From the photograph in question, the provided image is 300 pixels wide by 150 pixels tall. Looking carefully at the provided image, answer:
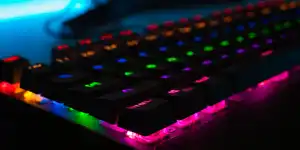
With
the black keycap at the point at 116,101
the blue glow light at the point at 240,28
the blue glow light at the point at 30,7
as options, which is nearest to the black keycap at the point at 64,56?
the black keycap at the point at 116,101

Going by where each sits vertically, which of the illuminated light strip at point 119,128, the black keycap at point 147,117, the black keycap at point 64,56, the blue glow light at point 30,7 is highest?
the blue glow light at point 30,7

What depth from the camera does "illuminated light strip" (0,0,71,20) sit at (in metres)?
0.77

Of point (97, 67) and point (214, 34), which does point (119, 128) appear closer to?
point (97, 67)

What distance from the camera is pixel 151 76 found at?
0.50 m

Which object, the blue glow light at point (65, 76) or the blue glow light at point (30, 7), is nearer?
the blue glow light at point (65, 76)

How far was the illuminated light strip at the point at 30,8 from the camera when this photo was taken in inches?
30.1

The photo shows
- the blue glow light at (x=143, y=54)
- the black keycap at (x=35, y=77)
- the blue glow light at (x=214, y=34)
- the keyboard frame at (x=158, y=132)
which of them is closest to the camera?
the keyboard frame at (x=158, y=132)

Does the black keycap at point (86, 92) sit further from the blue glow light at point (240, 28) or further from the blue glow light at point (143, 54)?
the blue glow light at point (240, 28)

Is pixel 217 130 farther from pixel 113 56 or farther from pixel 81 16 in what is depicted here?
pixel 81 16

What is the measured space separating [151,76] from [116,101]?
0.34 ft

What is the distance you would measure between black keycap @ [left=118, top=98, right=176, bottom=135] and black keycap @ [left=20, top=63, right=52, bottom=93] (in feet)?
0.44

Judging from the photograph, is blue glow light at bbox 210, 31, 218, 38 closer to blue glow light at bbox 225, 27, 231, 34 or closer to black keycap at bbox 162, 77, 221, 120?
blue glow light at bbox 225, 27, 231, 34

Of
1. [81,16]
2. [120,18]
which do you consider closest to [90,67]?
[81,16]

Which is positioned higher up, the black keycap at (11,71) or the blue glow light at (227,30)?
the blue glow light at (227,30)
